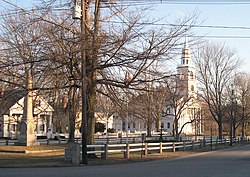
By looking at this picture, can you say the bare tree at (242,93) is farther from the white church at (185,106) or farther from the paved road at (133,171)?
the paved road at (133,171)

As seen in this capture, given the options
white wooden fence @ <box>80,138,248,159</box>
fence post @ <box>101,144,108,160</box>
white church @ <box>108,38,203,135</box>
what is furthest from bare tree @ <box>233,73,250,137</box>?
fence post @ <box>101,144,108,160</box>

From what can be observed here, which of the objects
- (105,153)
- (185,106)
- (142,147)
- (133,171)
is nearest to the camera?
(133,171)

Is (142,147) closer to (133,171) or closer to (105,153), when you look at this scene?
(105,153)

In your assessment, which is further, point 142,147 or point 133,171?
point 142,147

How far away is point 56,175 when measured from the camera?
51.5 ft

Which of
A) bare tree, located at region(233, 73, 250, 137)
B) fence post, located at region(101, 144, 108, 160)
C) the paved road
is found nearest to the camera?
the paved road

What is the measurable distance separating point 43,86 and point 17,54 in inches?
95.9

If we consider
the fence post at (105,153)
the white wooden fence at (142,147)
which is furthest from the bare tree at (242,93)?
the fence post at (105,153)

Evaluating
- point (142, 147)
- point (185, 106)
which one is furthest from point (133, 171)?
point (185, 106)

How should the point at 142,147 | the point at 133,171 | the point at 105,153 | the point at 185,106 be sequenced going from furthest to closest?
the point at 185,106 < the point at 142,147 < the point at 105,153 < the point at 133,171

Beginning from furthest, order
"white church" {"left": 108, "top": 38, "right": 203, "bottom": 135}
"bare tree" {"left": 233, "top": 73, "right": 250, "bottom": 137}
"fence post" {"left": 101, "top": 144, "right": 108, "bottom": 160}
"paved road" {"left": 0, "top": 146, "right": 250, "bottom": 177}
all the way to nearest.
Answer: "bare tree" {"left": 233, "top": 73, "right": 250, "bottom": 137}, "white church" {"left": 108, "top": 38, "right": 203, "bottom": 135}, "fence post" {"left": 101, "top": 144, "right": 108, "bottom": 160}, "paved road" {"left": 0, "top": 146, "right": 250, "bottom": 177}

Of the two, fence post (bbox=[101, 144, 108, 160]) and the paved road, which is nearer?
the paved road

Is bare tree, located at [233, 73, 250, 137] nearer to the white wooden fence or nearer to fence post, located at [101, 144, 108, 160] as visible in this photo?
the white wooden fence

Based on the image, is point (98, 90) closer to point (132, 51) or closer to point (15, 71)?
point (132, 51)
